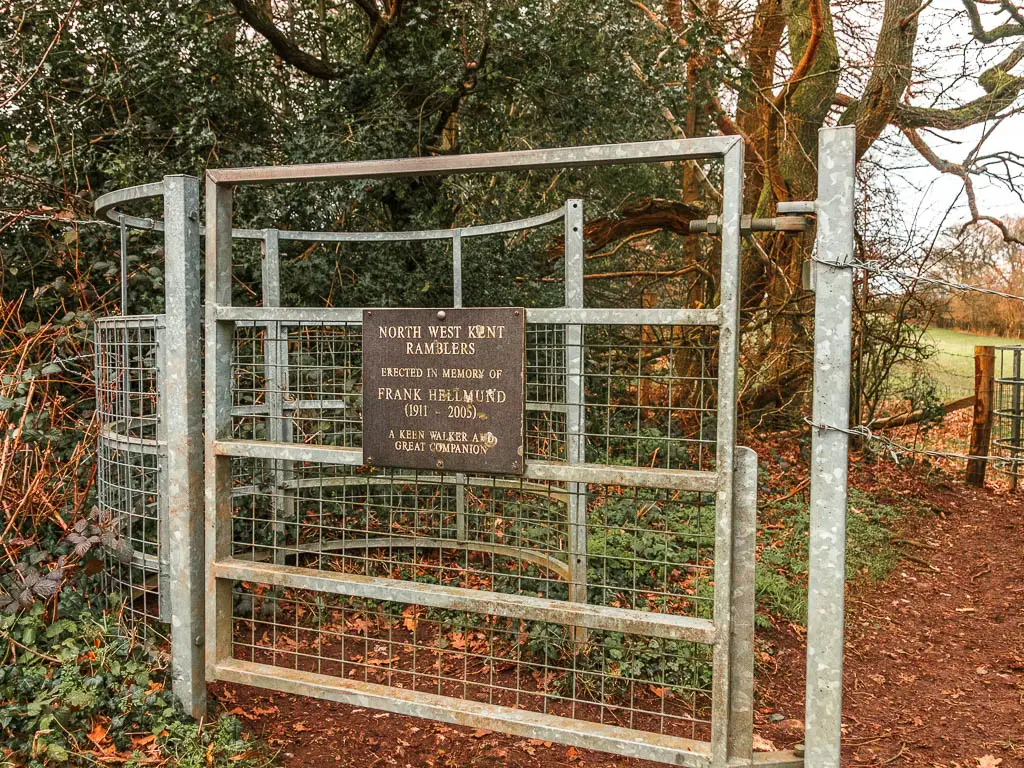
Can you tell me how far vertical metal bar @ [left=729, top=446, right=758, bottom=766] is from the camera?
8.04 ft

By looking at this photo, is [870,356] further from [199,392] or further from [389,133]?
[199,392]

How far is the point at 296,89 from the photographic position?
788cm

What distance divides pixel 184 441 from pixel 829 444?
2.57 meters

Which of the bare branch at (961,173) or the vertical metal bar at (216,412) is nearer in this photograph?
the vertical metal bar at (216,412)

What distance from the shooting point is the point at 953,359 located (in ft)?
36.2

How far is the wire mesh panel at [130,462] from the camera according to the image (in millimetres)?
3848

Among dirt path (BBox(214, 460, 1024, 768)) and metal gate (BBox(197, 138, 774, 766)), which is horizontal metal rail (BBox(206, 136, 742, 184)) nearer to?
metal gate (BBox(197, 138, 774, 766))

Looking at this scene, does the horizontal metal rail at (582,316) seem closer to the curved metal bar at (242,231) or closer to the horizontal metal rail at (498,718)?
the curved metal bar at (242,231)

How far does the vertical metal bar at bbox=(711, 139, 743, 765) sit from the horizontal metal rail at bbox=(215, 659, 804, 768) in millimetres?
139

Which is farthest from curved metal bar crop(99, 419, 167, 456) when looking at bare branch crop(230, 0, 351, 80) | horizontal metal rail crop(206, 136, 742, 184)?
bare branch crop(230, 0, 351, 80)

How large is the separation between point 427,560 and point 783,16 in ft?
23.5

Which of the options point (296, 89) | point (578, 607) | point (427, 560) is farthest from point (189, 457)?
point (296, 89)

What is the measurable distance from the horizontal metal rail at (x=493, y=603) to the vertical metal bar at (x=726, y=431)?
0.32 feet

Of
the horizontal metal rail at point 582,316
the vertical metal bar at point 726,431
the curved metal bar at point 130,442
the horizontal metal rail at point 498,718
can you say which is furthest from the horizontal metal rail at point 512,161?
the horizontal metal rail at point 498,718
